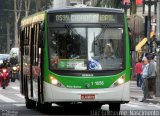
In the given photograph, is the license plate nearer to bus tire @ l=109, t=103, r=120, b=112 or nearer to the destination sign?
bus tire @ l=109, t=103, r=120, b=112

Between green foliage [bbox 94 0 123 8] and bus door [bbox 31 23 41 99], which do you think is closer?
bus door [bbox 31 23 41 99]

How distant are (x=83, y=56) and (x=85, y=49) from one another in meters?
0.18

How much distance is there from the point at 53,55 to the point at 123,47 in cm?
180

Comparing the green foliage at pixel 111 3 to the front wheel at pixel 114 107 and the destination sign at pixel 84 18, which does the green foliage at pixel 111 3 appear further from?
the destination sign at pixel 84 18

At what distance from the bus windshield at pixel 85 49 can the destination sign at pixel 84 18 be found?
22cm

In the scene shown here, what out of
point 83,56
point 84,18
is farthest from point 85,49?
point 84,18

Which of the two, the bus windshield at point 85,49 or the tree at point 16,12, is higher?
the bus windshield at point 85,49

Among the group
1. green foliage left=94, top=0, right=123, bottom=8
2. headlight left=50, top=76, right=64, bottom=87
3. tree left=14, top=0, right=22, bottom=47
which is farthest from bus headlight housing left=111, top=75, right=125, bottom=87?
tree left=14, top=0, right=22, bottom=47

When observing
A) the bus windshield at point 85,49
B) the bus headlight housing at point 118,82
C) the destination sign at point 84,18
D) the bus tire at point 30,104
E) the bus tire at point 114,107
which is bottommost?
the bus tire at point 30,104

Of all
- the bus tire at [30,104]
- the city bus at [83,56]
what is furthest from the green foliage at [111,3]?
the city bus at [83,56]

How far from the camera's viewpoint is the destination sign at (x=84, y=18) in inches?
821

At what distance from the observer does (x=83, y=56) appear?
20.5m

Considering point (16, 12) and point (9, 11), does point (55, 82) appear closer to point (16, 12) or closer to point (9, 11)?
point (16, 12)

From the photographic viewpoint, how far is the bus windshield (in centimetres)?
2053
